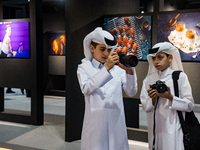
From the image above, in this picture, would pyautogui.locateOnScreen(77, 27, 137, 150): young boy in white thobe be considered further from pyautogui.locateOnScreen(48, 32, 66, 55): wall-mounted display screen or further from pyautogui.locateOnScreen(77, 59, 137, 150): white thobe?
pyautogui.locateOnScreen(48, 32, 66, 55): wall-mounted display screen

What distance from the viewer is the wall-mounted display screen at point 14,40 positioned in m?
5.89

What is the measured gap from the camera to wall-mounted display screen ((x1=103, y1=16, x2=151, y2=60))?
174 inches

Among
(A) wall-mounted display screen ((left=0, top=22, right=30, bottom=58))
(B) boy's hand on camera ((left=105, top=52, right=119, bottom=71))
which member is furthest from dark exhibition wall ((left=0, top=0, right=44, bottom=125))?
(B) boy's hand on camera ((left=105, top=52, right=119, bottom=71))

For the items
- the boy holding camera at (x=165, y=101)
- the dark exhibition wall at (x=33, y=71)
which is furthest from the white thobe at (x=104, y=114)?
the dark exhibition wall at (x=33, y=71)

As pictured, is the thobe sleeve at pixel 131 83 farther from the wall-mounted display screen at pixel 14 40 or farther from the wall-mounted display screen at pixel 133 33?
the wall-mounted display screen at pixel 14 40

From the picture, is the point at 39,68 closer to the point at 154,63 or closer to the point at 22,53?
the point at 22,53

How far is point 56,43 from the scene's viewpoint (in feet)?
30.5

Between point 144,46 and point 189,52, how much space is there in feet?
2.37

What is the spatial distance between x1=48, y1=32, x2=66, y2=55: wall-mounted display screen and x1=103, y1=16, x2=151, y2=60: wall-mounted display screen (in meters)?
4.72

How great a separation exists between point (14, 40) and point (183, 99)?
15.0 feet

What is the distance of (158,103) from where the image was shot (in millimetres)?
2660

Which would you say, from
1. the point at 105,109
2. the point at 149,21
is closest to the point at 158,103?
the point at 105,109

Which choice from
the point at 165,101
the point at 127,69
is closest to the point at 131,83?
the point at 127,69

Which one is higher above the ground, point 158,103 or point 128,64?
point 128,64
